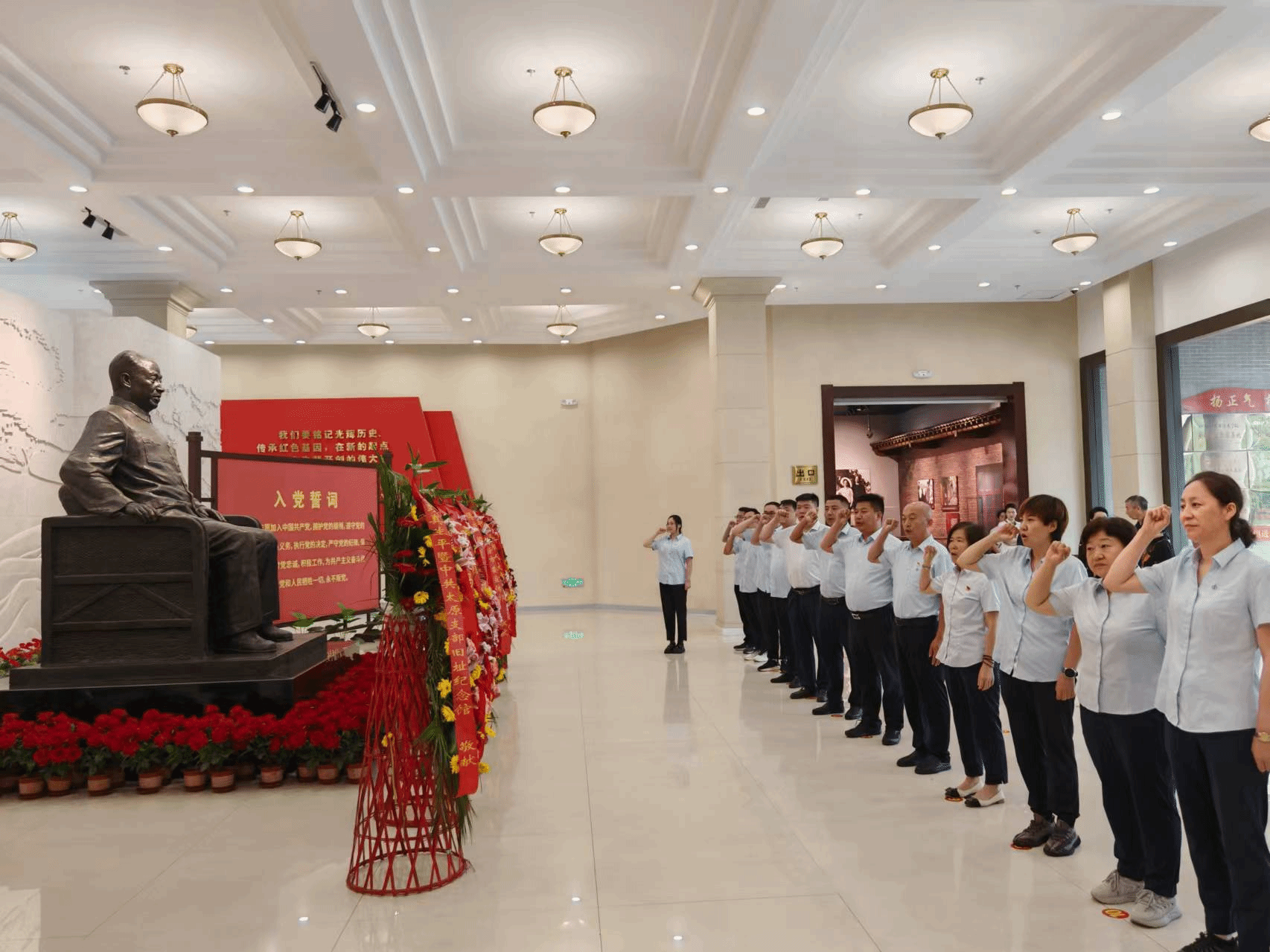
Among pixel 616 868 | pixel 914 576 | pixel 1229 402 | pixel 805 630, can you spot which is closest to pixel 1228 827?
pixel 616 868

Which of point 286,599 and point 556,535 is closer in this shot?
point 286,599

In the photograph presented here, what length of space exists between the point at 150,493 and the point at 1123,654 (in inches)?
193

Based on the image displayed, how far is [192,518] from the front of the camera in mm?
5004

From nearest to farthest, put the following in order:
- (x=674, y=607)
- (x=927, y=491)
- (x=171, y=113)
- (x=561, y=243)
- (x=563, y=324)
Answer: (x=171, y=113), (x=561, y=243), (x=674, y=607), (x=563, y=324), (x=927, y=491)

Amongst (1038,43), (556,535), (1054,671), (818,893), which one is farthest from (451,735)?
(556,535)

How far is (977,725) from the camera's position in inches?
171

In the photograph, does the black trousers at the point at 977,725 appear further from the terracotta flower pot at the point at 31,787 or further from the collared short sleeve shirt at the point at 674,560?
the collared short sleeve shirt at the point at 674,560

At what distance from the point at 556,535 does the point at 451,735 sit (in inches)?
428

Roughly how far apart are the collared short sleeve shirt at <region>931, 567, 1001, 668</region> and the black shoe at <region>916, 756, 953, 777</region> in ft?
2.68

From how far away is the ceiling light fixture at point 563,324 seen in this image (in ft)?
40.4

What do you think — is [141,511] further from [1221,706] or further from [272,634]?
[1221,706]

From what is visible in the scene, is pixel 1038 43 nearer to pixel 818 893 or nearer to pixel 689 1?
pixel 689 1

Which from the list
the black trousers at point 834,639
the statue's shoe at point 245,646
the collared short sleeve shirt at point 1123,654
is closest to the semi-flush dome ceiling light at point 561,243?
the black trousers at point 834,639

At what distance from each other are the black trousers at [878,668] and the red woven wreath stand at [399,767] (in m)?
3.07
